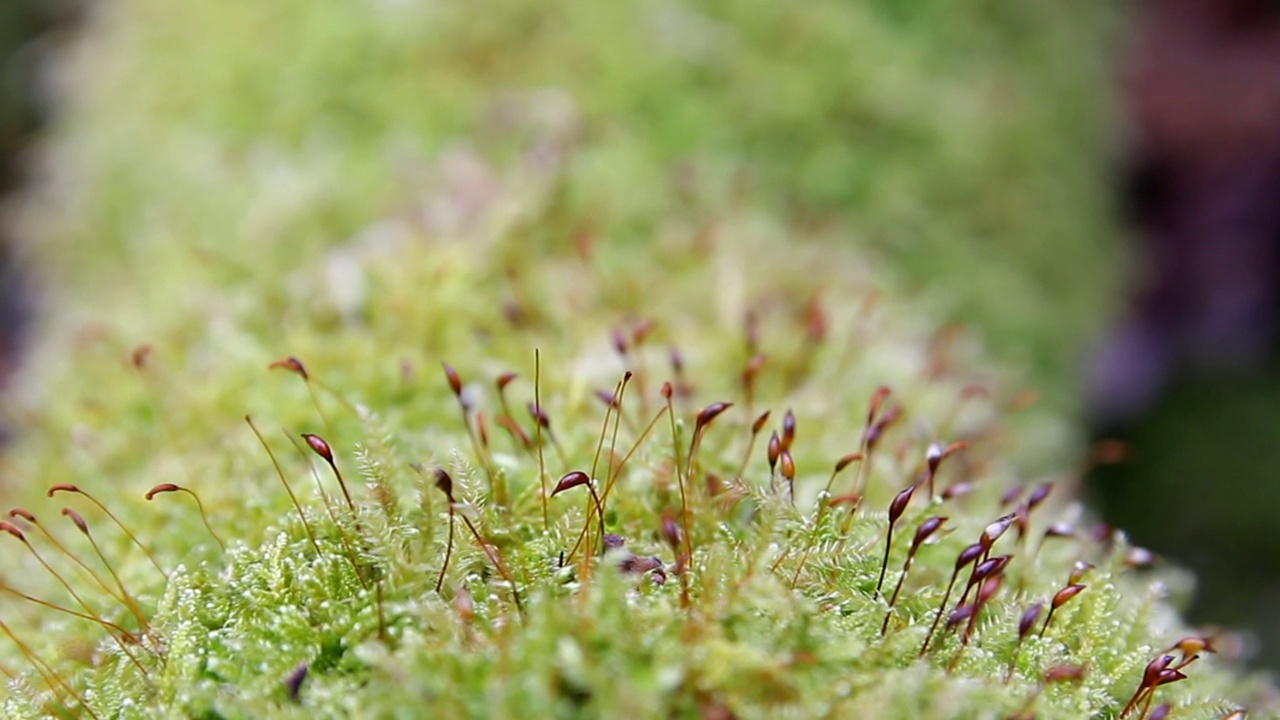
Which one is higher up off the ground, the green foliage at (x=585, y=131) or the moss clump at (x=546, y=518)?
the green foliage at (x=585, y=131)

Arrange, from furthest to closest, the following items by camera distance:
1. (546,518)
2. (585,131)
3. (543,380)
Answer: (585,131)
(543,380)
(546,518)

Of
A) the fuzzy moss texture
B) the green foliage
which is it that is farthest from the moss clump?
the green foliage

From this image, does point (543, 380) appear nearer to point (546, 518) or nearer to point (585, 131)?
point (546, 518)

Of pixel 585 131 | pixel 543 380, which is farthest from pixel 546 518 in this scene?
pixel 585 131

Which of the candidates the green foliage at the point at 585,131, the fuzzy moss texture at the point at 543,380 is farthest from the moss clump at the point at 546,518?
the green foliage at the point at 585,131

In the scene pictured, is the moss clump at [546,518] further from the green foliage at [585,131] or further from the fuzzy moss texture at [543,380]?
the green foliage at [585,131]

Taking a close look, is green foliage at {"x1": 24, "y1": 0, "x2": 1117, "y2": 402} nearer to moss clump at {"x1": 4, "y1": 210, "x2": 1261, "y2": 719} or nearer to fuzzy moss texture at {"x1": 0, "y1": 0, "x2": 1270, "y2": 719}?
fuzzy moss texture at {"x1": 0, "y1": 0, "x2": 1270, "y2": 719}

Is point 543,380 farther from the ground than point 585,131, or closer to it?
closer to it

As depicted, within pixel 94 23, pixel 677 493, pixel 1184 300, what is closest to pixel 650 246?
pixel 677 493

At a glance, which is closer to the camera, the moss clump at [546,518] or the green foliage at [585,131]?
the moss clump at [546,518]
